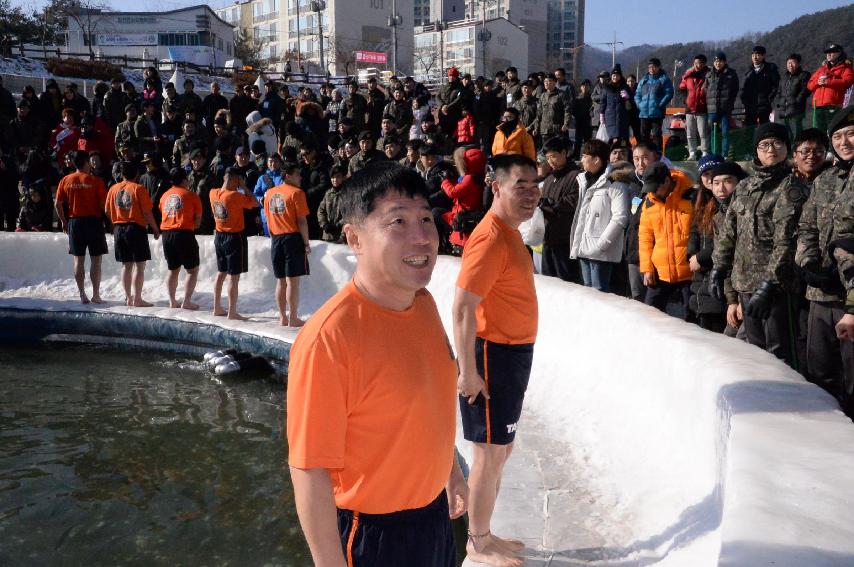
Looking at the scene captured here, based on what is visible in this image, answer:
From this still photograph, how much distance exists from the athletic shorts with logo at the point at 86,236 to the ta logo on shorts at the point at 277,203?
2.94 meters

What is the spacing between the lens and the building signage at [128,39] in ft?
237

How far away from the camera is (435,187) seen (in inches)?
383

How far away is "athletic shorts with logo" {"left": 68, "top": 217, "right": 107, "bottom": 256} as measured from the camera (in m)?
9.88

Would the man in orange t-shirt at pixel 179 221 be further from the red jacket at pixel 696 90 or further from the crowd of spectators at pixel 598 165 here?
the red jacket at pixel 696 90

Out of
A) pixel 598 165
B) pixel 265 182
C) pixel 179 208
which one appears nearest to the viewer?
pixel 598 165

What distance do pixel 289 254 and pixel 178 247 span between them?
5.48 feet

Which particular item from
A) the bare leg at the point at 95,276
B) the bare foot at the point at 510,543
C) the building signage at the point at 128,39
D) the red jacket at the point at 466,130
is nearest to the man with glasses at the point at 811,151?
the bare foot at the point at 510,543

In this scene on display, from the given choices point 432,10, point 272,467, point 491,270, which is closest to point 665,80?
point 272,467

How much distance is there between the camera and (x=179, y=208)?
30.3ft

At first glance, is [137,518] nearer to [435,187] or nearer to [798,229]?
[798,229]

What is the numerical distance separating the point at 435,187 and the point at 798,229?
19.0ft

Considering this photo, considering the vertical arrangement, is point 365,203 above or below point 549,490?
above

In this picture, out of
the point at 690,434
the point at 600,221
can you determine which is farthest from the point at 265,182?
the point at 690,434

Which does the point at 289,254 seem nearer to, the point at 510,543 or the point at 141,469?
the point at 141,469
